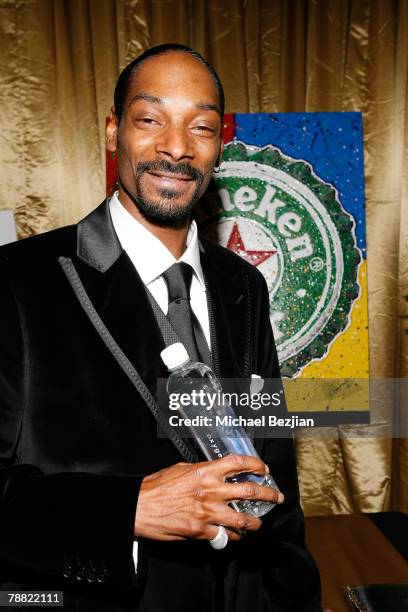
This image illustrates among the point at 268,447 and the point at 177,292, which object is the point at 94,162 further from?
the point at 268,447

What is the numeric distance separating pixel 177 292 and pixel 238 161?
828mm

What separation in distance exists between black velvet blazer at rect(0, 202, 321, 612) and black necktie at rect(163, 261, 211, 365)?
4 cm

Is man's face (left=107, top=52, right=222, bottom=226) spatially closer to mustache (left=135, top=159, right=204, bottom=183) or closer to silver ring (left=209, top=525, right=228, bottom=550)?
mustache (left=135, top=159, right=204, bottom=183)

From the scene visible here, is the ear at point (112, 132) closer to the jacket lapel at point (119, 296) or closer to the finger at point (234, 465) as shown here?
the jacket lapel at point (119, 296)

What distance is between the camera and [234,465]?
73cm

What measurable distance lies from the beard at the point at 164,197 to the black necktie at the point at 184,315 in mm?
94

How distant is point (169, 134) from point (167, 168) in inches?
2.3

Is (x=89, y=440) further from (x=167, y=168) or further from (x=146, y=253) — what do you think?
(x=167, y=168)

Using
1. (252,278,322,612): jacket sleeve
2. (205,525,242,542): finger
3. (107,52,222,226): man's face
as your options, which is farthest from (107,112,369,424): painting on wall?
(205,525,242,542): finger

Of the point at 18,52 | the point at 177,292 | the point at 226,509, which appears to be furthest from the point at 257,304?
the point at 18,52

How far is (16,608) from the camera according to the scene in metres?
0.87

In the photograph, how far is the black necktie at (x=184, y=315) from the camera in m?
0.96

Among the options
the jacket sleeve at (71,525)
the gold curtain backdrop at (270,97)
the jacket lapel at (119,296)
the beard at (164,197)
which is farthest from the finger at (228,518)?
the gold curtain backdrop at (270,97)

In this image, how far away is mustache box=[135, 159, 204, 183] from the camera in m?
0.99
